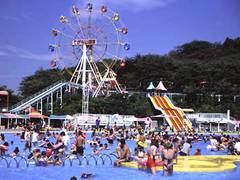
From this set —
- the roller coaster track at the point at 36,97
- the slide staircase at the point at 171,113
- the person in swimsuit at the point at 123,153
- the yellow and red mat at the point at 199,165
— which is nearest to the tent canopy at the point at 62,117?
the roller coaster track at the point at 36,97

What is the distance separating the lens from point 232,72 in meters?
61.9

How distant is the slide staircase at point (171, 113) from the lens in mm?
45156

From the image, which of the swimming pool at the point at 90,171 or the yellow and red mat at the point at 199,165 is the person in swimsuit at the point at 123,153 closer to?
the yellow and red mat at the point at 199,165

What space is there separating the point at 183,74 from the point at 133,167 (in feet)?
158

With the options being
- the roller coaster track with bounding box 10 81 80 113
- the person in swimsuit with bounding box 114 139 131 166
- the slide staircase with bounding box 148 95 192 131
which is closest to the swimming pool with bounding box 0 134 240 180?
the person in swimsuit with bounding box 114 139 131 166

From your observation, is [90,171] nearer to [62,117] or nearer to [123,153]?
[123,153]

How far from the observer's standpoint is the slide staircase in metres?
45.2

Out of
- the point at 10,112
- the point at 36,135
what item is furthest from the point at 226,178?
the point at 10,112

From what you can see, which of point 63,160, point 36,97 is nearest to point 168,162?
point 63,160

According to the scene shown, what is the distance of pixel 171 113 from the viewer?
157 feet

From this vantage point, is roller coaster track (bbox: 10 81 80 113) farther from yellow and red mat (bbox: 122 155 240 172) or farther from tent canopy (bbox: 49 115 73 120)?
yellow and red mat (bbox: 122 155 240 172)

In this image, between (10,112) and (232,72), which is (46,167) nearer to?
(10,112)

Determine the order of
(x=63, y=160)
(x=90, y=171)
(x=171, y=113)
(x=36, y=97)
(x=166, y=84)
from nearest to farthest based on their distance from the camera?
(x=90, y=171) → (x=63, y=160) → (x=36, y=97) → (x=171, y=113) → (x=166, y=84)

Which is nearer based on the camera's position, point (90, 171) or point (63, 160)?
point (90, 171)
